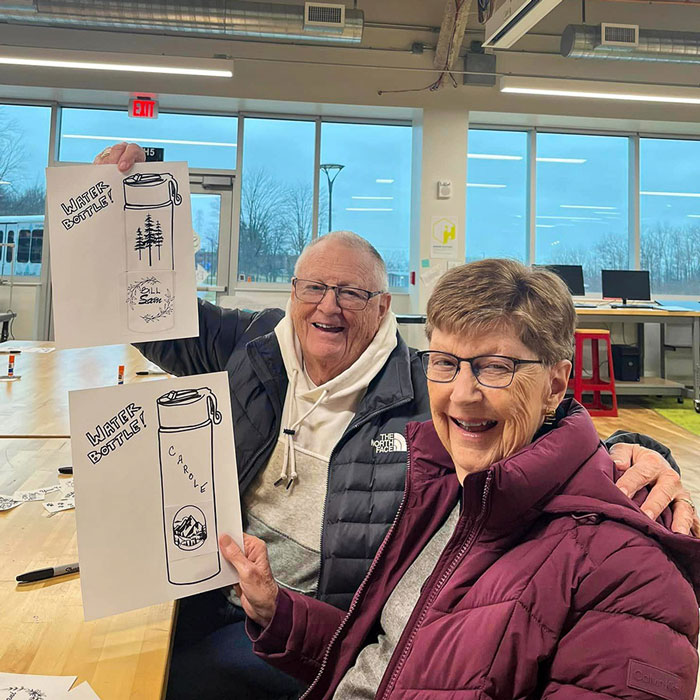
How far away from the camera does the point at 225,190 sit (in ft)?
21.2

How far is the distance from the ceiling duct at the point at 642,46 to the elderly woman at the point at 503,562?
551 cm

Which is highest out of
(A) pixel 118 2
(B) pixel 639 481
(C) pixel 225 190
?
(A) pixel 118 2

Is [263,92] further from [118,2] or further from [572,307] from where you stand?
[572,307]

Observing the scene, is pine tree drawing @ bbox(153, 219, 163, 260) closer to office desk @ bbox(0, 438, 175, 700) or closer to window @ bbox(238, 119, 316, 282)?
office desk @ bbox(0, 438, 175, 700)

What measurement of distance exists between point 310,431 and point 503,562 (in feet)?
2.13

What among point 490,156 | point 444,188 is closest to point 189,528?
point 444,188

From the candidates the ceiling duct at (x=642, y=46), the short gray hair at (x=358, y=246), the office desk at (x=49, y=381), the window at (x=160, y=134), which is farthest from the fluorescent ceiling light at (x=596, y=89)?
the short gray hair at (x=358, y=246)

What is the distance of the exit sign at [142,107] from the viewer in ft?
19.5

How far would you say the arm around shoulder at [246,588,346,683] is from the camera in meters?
0.99

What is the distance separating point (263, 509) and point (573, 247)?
6599 mm

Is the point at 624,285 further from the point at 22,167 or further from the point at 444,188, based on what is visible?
the point at 22,167

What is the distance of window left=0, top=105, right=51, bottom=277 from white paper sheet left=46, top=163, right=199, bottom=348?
6.34m

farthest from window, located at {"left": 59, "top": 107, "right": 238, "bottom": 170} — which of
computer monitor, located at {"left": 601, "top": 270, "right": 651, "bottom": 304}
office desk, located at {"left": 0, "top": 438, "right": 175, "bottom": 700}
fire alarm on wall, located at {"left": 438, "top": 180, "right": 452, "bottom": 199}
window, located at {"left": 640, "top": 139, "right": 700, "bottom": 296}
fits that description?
office desk, located at {"left": 0, "top": 438, "right": 175, "bottom": 700}

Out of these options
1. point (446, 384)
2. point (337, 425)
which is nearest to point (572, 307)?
point (446, 384)
